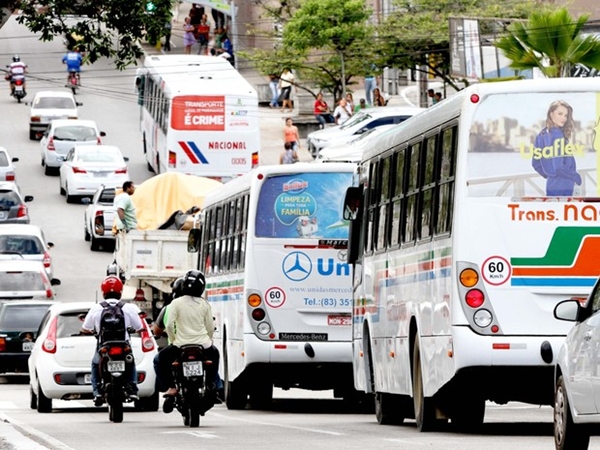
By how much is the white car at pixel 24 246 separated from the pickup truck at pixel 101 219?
10.4 feet

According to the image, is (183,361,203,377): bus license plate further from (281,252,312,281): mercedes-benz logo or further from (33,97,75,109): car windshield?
(33,97,75,109): car windshield

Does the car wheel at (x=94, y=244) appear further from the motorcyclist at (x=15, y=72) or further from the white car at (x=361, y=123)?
the motorcyclist at (x=15, y=72)

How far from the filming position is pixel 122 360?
1992 cm

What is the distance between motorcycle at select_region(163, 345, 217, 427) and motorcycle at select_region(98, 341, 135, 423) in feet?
3.08

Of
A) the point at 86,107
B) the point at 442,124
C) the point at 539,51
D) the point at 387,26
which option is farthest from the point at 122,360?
the point at 86,107

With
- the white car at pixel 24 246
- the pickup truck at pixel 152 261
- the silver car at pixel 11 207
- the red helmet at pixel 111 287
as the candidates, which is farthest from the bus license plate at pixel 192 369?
the silver car at pixel 11 207

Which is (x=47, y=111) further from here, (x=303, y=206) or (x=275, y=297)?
(x=275, y=297)

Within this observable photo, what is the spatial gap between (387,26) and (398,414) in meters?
44.3

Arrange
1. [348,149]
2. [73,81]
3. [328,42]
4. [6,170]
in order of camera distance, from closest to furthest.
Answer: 1. [348,149]
2. [6,170]
3. [328,42]
4. [73,81]

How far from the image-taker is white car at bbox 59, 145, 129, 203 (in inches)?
2092

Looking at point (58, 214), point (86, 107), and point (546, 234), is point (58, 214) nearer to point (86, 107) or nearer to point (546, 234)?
point (86, 107)

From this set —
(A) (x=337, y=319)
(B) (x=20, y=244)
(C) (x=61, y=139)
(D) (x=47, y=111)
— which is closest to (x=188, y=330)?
(A) (x=337, y=319)

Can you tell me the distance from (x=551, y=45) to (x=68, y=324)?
11966 mm

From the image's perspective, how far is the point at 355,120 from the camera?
185ft
